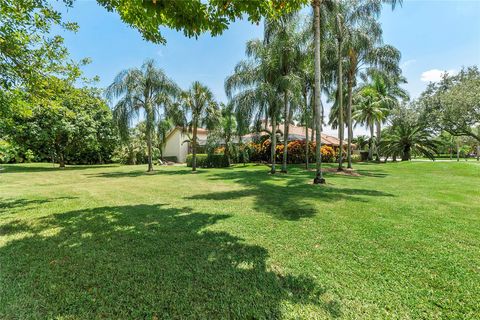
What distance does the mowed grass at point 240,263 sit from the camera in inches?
97.4

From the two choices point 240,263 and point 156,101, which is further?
point 156,101

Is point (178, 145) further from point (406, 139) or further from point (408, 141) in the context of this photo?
point (408, 141)

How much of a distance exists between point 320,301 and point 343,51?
16.6m

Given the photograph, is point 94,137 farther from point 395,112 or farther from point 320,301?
point 395,112

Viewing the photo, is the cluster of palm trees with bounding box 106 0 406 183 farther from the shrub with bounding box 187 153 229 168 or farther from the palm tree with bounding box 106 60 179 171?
the shrub with bounding box 187 153 229 168

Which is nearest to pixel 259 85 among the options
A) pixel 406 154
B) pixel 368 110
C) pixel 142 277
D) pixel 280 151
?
pixel 280 151

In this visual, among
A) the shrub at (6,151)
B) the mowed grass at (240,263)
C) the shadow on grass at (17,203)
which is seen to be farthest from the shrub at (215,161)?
the shrub at (6,151)

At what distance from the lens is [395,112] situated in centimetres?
3212

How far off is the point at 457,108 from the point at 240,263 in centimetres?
2737

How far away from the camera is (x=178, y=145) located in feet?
124

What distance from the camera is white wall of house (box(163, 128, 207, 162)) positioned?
3738 cm

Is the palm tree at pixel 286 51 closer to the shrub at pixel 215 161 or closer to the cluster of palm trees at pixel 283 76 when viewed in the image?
the cluster of palm trees at pixel 283 76

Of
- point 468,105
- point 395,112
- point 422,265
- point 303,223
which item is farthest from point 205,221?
point 395,112

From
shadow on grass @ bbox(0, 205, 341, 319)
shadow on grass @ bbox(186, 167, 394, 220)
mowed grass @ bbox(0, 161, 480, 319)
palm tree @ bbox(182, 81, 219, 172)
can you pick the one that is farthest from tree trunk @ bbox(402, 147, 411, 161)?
shadow on grass @ bbox(0, 205, 341, 319)
